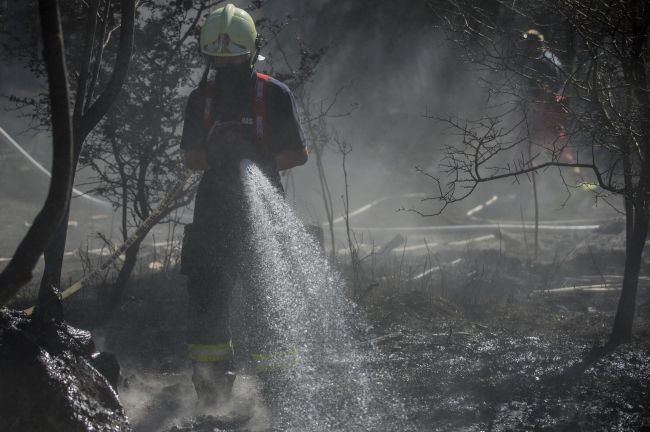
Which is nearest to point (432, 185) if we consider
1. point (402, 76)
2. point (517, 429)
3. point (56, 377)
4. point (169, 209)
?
point (402, 76)

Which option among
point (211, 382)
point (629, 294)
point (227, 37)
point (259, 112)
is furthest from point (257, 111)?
point (629, 294)

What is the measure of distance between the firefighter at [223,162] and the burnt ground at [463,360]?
15.4 inches

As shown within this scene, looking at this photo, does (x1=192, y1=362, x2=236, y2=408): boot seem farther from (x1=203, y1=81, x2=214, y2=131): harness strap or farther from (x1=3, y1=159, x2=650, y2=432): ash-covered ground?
(x1=203, y1=81, x2=214, y2=131): harness strap

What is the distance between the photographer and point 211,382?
4.09 m

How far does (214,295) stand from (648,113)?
2688mm

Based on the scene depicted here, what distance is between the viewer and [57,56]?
7.66ft

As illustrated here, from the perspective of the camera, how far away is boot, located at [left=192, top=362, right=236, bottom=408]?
13.4ft

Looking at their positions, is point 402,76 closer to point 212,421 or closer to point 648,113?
point 648,113

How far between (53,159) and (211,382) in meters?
2.02

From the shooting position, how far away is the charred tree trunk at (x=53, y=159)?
2326 millimetres

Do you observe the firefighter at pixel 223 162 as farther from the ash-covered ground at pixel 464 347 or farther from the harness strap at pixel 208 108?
the ash-covered ground at pixel 464 347

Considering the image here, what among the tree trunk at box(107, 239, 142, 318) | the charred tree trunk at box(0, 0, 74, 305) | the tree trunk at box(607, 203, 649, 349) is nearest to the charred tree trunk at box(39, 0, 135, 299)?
the tree trunk at box(107, 239, 142, 318)

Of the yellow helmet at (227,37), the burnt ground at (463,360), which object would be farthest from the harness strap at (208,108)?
the burnt ground at (463,360)

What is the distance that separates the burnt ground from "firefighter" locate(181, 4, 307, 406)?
1.29 ft
